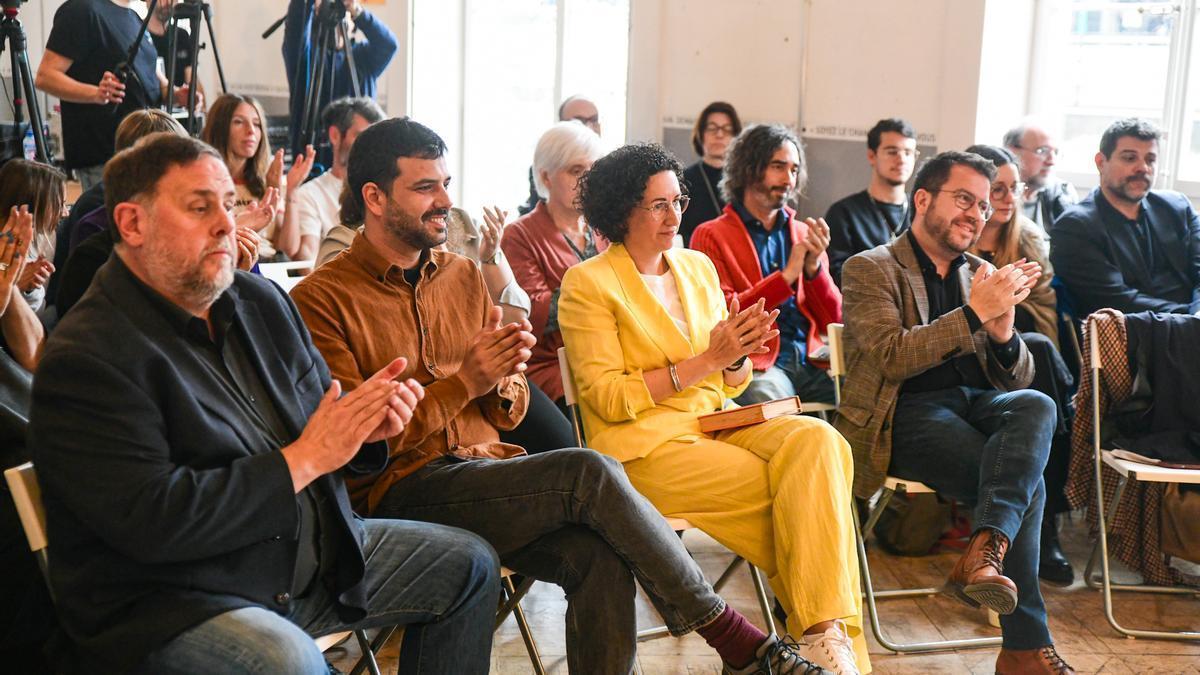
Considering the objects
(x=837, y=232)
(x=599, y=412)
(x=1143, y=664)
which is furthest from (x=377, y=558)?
(x=837, y=232)

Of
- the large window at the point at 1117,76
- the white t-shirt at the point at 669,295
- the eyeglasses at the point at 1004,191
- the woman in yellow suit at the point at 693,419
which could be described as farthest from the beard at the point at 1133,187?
the white t-shirt at the point at 669,295

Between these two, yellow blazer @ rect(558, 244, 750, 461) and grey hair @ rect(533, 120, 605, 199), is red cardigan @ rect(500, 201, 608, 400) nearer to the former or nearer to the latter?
grey hair @ rect(533, 120, 605, 199)

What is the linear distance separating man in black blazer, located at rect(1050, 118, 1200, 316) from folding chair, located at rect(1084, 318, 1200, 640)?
2.30 ft

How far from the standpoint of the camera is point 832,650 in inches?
98.4

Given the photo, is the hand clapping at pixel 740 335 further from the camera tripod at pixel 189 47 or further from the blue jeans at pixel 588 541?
the camera tripod at pixel 189 47

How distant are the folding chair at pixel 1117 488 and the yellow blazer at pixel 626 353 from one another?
1.15m

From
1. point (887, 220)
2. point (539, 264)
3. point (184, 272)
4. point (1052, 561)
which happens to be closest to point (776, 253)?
point (887, 220)

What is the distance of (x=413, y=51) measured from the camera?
696cm

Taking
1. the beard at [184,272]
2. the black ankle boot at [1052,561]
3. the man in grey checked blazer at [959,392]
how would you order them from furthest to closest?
the black ankle boot at [1052,561], the man in grey checked blazer at [959,392], the beard at [184,272]

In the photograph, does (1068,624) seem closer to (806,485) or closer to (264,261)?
(806,485)

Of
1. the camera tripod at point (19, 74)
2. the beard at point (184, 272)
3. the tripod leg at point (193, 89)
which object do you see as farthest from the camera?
the tripod leg at point (193, 89)

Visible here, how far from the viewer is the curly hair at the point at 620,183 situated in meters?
3.05

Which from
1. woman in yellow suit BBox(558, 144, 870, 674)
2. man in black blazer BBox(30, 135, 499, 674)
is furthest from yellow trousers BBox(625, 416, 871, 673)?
man in black blazer BBox(30, 135, 499, 674)

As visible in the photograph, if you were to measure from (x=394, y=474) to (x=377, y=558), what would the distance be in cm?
30
